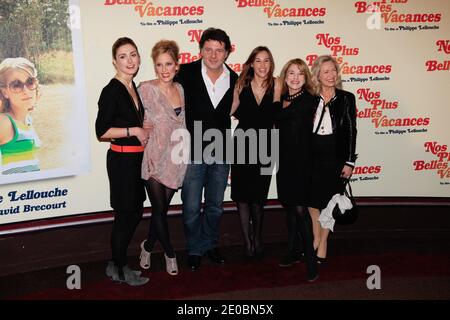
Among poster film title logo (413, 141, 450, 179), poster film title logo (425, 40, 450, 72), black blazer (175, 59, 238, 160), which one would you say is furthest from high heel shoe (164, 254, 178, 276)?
poster film title logo (425, 40, 450, 72)

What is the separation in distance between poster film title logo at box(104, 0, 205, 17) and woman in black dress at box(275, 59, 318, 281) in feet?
3.70

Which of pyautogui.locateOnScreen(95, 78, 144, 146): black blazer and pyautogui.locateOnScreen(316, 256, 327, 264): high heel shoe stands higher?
pyautogui.locateOnScreen(95, 78, 144, 146): black blazer

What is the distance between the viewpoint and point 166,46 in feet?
11.8

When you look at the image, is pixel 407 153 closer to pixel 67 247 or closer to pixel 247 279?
pixel 247 279

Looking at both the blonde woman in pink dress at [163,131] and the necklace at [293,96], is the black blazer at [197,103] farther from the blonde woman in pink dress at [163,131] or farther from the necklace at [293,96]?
the necklace at [293,96]

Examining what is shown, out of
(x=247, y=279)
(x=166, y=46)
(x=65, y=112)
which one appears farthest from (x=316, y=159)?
(x=65, y=112)

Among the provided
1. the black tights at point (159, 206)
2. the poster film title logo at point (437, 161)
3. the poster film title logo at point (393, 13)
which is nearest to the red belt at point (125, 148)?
the black tights at point (159, 206)

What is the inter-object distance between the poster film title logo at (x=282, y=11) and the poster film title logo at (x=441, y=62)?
114 cm

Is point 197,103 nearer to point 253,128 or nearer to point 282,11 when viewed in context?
point 253,128

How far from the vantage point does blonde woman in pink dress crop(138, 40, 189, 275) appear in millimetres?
3590

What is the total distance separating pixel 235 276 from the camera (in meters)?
3.96

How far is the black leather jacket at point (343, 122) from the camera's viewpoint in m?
3.83

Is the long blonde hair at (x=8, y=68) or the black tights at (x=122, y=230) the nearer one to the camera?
the black tights at (x=122, y=230)

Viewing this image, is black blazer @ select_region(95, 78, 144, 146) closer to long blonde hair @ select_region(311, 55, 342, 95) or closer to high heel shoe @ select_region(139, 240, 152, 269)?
high heel shoe @ select_region(139, 240, 152, 269)
